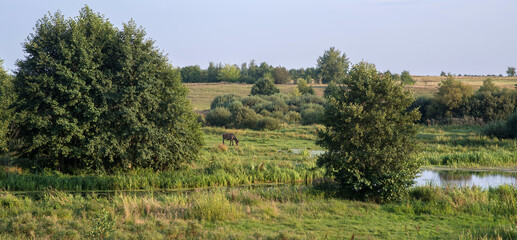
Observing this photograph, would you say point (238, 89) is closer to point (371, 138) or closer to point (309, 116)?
point (309, 116)

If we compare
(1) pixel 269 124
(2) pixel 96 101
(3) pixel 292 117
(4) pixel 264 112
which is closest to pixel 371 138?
(2) pixel 96 101

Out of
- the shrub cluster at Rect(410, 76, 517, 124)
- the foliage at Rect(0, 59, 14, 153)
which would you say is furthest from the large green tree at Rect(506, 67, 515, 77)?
the foliage at Rect(0, 59, 14, 153)

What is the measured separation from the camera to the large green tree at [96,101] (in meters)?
18.9

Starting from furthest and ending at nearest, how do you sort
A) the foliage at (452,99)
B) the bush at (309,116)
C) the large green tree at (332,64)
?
the large green tree at (332,64) → the bush at (309,116) → the foliage at (452,99)

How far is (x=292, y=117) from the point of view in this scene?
57.9 metres

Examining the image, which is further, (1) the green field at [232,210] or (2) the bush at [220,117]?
(2) the bush at [220,117]

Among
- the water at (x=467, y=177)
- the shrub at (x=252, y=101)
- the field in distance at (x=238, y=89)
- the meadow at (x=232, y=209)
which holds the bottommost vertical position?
the water at (x=467, y=177)

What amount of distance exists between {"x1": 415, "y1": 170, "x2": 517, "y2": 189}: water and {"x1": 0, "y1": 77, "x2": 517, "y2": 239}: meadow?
4.40m

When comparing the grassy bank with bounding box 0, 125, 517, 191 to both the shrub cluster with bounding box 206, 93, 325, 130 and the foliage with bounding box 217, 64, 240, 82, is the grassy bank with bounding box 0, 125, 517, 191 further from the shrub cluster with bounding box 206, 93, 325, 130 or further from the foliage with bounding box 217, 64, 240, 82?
the foliage with bounding box 217, 64, 240, 82

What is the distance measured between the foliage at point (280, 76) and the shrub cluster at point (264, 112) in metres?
46.1

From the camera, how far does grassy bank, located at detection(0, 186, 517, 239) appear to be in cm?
1027

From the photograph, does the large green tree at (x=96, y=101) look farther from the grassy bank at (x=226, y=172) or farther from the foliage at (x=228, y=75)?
the foliage at (x=228, y=75)

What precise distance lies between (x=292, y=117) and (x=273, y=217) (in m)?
45.8

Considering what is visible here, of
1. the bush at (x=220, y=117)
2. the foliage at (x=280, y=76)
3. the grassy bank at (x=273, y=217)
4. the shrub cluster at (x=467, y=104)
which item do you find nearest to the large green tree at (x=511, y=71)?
the foliage at (x=280, y=76)
